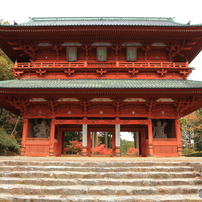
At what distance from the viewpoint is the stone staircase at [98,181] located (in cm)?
557

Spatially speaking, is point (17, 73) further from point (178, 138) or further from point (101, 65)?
point (178, 138)

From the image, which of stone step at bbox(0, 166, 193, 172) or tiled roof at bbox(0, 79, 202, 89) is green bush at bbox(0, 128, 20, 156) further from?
stone step at bbox(0, 166, 193, 172)

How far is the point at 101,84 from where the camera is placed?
12562mm

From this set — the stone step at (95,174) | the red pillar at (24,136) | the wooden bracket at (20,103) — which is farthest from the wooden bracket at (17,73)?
the stone step at (95,174)

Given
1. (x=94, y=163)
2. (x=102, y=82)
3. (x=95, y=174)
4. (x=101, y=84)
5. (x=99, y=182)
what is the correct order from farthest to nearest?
(x=102, y=82) → (x=101, y=84) → (x=94, y=163) → (x=95, y=174) → (x=99, y=182)

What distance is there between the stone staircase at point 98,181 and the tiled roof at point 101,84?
17.0 ft

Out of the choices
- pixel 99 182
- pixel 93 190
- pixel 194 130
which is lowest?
pixel 93 190

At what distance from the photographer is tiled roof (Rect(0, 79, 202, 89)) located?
37.8ft

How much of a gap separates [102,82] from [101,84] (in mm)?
662

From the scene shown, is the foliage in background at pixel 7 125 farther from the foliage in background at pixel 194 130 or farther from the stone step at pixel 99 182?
the foliage in background at pixel 194 130

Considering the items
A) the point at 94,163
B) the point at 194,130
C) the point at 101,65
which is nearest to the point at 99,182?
the point at 94,163

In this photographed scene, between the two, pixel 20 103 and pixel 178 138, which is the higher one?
pixel 20 103

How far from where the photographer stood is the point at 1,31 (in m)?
13.5

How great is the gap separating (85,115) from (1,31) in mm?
9000
